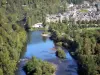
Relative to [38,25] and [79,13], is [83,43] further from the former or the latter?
[79,13]

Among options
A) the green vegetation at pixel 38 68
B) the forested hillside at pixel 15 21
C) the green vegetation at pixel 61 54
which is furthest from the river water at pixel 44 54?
the forested hillside at pixel 15 21

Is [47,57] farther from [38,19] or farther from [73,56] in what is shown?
[38,19]

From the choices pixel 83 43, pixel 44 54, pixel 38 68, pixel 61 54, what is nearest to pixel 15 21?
pixel 44 54

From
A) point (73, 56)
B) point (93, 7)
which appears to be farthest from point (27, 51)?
point (93, 7)

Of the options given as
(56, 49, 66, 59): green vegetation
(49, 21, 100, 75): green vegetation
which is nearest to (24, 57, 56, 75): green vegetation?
(49, 21, 100, 75): green vegetation

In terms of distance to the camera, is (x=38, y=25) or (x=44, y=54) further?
(x=38, y=25)

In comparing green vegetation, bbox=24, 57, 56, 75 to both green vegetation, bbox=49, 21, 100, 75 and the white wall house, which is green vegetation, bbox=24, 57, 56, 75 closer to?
green vegetation, bbox=49, 21, 100, 75
